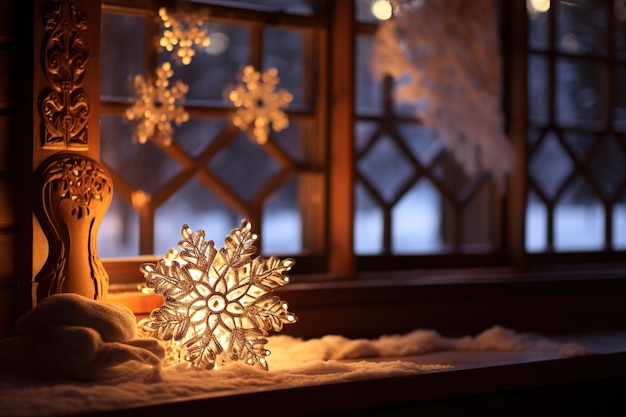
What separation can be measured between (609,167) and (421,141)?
83cm

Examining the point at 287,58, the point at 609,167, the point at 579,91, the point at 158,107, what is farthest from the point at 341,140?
the point at 609,167

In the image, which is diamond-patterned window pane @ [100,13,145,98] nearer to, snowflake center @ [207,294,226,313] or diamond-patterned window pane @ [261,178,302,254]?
diamond-patterned window pane @ [261,178,302,254]

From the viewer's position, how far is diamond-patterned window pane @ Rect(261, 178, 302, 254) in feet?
8.02

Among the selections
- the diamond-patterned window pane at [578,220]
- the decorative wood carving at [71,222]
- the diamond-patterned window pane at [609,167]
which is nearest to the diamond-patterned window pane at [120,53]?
the decorative wood carving at [71,222]

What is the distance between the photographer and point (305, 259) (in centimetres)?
245

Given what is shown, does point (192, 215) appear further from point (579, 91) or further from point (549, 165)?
point (579, 91)

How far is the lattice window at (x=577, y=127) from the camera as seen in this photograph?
2828mm

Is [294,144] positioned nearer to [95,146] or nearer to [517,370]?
[95,146]

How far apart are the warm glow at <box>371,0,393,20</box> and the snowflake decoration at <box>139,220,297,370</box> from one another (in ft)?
3.64

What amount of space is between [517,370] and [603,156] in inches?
53.9

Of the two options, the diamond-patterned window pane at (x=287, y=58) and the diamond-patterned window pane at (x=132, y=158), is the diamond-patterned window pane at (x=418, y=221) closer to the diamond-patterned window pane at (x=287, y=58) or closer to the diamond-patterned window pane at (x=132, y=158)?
the diamond-patterned window pane at (x=287, y=58)

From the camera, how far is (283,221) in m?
2.47

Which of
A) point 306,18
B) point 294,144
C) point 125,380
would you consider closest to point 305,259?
point 294,144

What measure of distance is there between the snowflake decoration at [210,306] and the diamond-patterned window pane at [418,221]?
96 cm
